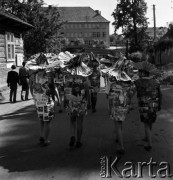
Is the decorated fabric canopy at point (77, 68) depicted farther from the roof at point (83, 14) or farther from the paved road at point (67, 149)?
the roof at point (83, 14)

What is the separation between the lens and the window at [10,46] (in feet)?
65.4

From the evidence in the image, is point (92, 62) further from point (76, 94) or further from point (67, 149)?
point (67, 149)

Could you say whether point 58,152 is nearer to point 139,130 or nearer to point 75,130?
point 75,130

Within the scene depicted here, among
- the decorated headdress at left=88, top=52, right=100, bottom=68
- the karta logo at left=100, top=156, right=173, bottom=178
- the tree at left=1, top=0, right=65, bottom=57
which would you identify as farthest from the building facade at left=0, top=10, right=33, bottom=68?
the karta logo at left=100, top=156, right=173, bottom=178

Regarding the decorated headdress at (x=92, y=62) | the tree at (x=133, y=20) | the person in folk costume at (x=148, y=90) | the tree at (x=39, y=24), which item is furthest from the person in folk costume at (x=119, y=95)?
the tree at (x=133, y=20)

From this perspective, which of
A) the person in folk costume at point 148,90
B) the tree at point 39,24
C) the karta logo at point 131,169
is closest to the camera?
the karta logo at point 131,169

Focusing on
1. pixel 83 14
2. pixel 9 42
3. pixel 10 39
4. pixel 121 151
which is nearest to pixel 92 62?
pixel 121 151

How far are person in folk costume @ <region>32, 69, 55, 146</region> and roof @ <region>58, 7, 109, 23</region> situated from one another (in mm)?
111347

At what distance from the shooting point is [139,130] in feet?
24.6

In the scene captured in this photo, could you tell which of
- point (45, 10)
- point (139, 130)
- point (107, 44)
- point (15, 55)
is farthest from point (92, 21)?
point (139, 130)

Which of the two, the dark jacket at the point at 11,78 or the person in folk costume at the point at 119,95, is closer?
the person in folk costume at the point at 119,95

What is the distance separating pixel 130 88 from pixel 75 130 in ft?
4.44

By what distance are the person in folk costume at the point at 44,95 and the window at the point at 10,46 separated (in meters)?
14.2

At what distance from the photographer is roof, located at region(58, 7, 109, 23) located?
4530 inches
